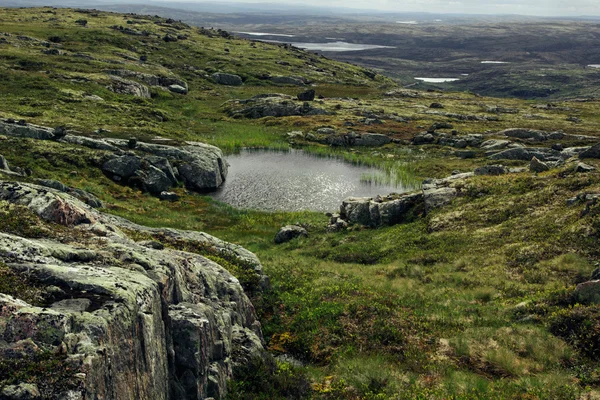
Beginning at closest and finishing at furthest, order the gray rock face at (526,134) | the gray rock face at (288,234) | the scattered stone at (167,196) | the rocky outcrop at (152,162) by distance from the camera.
Result: the gray rock face at (288,234) < the scattered stone at (167,196) < the rocky outcrop at (152,162) < the gray rock face at (526,134)

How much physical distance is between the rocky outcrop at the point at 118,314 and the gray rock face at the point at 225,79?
154 meters

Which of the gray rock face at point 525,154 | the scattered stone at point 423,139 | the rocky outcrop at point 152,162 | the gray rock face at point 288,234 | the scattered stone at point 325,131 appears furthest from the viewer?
the scattered stone at point 325,131

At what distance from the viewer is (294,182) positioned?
69.4 meters

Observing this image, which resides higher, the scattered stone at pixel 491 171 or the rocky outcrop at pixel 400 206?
the scattered stone at pixel 491 171

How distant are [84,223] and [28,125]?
49.0 meters

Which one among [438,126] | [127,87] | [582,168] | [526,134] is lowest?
[526,134]

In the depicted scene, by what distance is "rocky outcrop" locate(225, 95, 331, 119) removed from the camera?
12094 centimetres

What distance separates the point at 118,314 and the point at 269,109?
116683mm

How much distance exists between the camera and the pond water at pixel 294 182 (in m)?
60.9

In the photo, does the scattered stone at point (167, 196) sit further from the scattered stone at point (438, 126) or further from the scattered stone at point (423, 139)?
the scattered stone at point (438, 126)

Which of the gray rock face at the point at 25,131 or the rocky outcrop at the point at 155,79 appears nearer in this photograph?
the gray rock face at the point at 25,131

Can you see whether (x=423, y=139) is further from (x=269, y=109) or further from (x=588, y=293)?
(x=588, y=293)

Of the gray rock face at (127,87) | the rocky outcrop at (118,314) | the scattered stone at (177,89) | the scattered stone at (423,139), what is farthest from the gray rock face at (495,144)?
the scattered stone at (177,89)

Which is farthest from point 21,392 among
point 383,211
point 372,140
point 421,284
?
point 372,140
